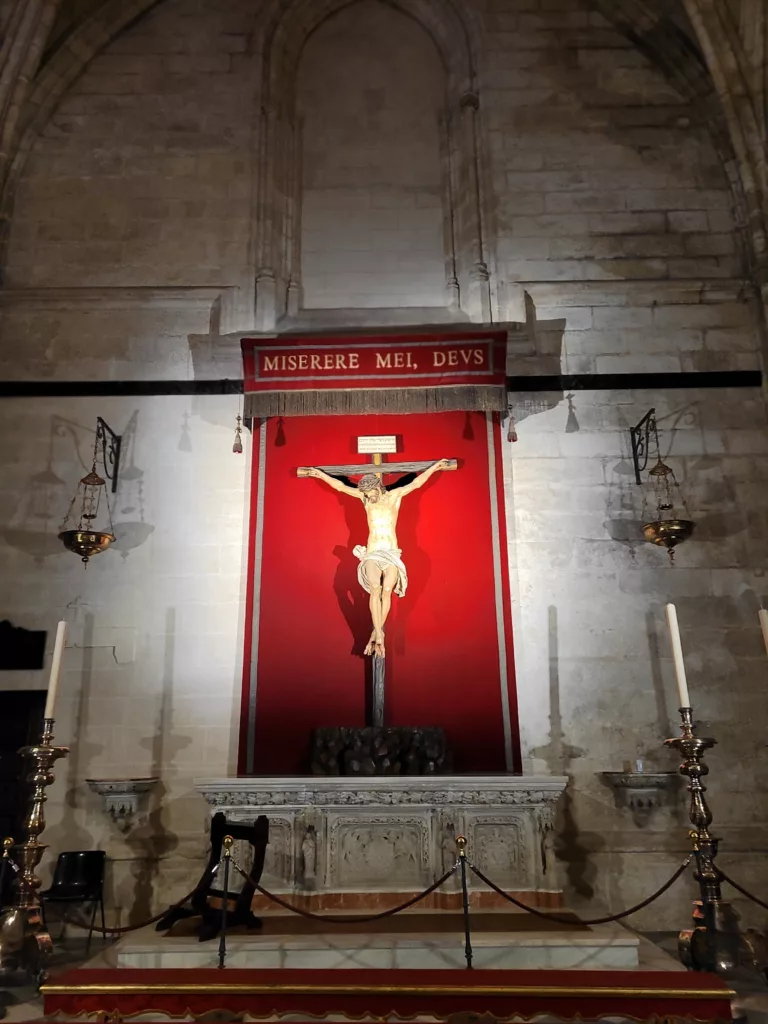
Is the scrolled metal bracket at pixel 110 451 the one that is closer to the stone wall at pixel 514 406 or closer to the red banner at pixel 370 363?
the stone wall at pixel 514 406

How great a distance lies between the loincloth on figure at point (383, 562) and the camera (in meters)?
6.81

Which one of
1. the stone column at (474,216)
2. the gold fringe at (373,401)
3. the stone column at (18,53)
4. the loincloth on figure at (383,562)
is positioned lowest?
the loincloth on figure at (383,562)

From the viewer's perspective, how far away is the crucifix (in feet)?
22.4

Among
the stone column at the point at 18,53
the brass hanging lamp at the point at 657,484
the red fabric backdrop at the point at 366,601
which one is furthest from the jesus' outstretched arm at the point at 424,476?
the stone column at the point at 18,53

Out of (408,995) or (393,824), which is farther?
(393,824)

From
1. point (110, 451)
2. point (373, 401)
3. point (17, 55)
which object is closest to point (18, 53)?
point (17, 55)

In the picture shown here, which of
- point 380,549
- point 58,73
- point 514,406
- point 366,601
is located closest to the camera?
point 380,549

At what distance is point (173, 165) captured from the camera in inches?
351

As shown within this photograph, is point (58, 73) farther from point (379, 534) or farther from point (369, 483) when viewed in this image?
point (379, 534)

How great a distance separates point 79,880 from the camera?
611 centimetres

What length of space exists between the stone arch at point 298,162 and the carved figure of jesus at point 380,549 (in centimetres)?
223

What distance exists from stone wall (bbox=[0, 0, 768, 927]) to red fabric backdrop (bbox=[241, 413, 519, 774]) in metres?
0.32

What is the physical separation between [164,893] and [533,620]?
12.6 ft

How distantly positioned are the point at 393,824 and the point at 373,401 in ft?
12.2
